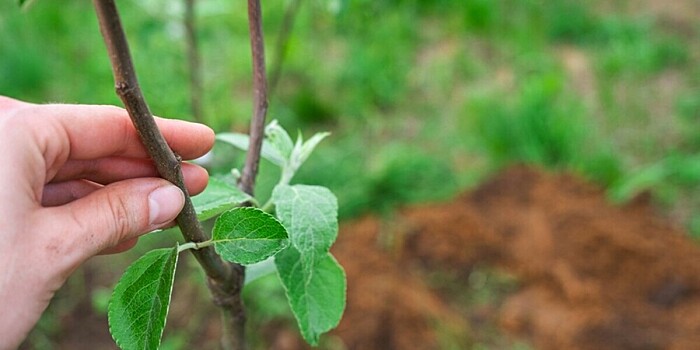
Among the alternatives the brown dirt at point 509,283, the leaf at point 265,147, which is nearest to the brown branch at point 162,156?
the leaf at point 265,147

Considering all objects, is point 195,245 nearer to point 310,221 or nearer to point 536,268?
point 310,221

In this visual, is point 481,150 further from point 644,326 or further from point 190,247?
point 190,247

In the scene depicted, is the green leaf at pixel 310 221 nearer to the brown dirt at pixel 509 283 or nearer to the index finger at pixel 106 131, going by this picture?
the index finger at pixel 106 131

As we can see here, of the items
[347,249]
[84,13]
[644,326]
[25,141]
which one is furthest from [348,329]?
[84,13]

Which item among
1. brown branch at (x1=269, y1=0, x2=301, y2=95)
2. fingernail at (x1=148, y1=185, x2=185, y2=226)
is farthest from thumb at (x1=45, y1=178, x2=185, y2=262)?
brown branch at (x1=269, y1=0, x2=301, y2=95)

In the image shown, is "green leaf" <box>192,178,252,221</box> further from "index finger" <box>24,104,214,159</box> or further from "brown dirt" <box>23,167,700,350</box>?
"brown dirt" <box>23,167,700,350</box>

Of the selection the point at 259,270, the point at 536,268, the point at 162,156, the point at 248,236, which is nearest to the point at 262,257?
the point at 248,236
